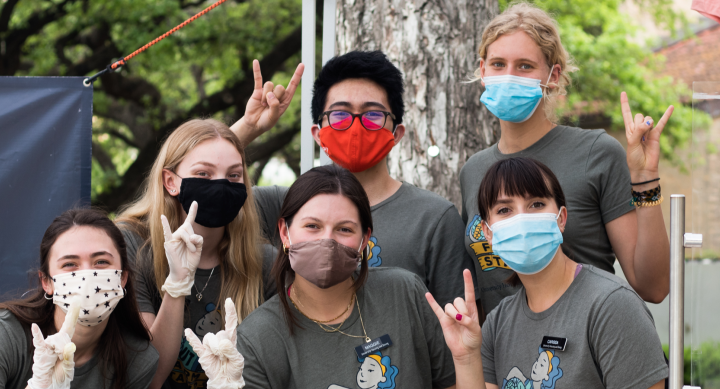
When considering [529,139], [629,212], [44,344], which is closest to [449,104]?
[529,139]

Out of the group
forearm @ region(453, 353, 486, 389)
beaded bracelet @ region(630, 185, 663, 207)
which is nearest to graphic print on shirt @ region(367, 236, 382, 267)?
forearm @ region(453, 353, 486, 389)

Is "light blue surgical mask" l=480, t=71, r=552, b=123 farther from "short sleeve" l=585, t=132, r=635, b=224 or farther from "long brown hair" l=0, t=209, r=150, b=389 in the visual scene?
"long brown hair" l=0, t=209, r=150, b=389

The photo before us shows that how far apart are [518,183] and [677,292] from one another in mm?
Answer: 742

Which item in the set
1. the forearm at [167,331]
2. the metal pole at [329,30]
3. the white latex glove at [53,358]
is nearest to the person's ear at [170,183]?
the forearm at [167,331]

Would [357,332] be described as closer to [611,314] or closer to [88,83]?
[611,314]

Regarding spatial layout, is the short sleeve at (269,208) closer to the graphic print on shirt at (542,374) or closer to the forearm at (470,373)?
the forearm at (470,373)

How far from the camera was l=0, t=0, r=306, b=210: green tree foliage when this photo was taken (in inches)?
433

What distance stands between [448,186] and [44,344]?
293 cm

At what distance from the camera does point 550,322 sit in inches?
103

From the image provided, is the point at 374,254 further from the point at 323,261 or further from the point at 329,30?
the point at 329,30

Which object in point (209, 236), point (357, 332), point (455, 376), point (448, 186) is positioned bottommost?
point (455, 376)

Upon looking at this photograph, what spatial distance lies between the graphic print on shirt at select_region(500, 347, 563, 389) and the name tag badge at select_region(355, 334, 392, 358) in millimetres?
529

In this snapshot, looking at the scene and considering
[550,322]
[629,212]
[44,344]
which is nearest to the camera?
[44,344]

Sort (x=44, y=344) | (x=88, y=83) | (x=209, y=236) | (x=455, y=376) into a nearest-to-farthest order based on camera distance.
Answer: (x=44, y=344) → (x=455, y=376) → (x=209, y=236) → (x=88, y=83)
